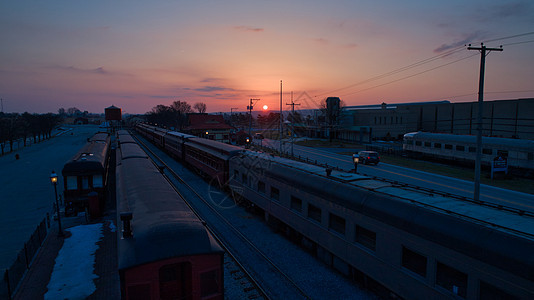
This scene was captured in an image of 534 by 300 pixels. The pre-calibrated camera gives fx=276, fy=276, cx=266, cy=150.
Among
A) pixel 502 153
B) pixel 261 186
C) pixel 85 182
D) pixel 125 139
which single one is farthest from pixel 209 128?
pixel 502 153

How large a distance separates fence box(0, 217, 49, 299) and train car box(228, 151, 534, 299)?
35.5 ft

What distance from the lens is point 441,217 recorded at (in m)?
6.94

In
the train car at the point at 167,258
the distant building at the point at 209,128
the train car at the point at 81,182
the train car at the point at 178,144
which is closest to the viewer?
the train car at the point at 167,258

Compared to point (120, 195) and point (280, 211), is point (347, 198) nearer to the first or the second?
point (280, 211)

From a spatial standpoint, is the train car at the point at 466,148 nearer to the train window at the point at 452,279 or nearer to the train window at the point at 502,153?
the train window at the point at 502,153

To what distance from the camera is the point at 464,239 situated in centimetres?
627

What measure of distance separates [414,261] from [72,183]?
19.9 meters

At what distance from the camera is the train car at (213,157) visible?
69.5 ft

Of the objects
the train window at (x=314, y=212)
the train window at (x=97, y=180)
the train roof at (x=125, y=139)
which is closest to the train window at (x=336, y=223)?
the train window at (x=314, y=212)

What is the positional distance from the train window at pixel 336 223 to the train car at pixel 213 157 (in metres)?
11.5

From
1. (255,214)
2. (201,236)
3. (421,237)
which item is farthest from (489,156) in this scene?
(201,236)

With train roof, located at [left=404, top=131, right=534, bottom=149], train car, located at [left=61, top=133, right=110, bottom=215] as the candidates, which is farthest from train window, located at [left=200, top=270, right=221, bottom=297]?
train roof, located at [left=404, top=131, right=534, bottom=149]

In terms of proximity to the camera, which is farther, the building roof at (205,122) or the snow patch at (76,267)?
the building roof at (205,122)

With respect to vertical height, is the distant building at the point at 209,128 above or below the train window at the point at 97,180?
above
